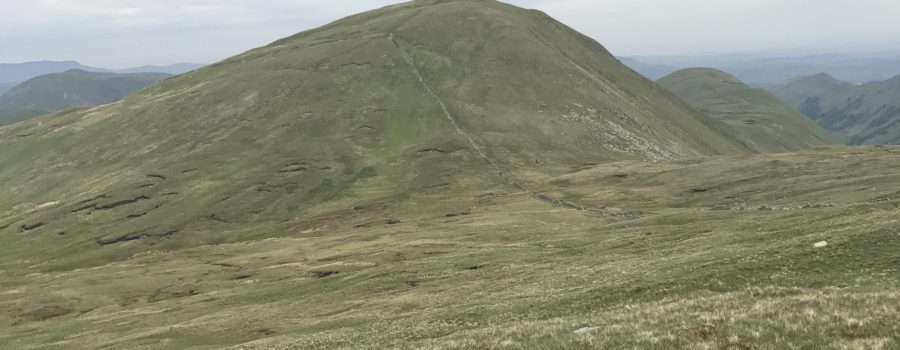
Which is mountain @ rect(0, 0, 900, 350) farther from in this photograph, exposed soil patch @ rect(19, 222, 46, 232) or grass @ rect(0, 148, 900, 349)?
exposed soil patch @ rect(19, 222, 46, 232)

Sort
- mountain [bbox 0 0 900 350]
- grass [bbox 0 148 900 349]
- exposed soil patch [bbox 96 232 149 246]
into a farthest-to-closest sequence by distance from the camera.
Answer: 1. exposed soil patch [bbox 96 232 149 246]
2. mountain [bbox 0 0 900 350]
3. grass [bbox 0 148 900 349]

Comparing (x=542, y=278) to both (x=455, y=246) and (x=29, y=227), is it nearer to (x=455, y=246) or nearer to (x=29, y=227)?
(x=455, y=246)

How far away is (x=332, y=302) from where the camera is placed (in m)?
59.8

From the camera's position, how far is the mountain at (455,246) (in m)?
25.5

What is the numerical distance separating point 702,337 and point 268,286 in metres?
71.4

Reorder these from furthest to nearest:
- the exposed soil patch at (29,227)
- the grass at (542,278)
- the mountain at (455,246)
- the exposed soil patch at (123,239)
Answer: the exposed soil patch at (29,227) → the exposed soil patch at (123,239) → the mountain at (455,246) → the grass at (542,278)

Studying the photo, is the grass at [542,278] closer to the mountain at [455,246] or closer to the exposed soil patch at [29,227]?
the mountain at [455,246]

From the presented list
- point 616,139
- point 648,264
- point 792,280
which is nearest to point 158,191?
point 616,139

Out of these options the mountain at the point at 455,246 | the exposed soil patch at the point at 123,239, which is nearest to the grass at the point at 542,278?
the mountain at the point at 455,246

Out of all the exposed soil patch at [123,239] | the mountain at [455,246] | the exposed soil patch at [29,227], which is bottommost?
the exposed soil patch at [123,239]

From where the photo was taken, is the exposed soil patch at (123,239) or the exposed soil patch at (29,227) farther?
the exposed soil patch at (29,227)

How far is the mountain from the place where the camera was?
83.6ft

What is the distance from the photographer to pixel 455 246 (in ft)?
285

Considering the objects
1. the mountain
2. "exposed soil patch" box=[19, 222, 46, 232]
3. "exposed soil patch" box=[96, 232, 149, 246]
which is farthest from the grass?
"exposed soil patch" box=[19, 222, 46, 232]
